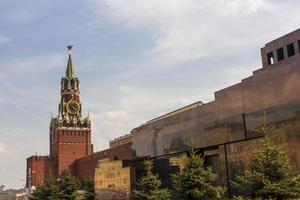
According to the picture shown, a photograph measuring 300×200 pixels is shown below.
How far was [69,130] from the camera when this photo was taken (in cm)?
11188

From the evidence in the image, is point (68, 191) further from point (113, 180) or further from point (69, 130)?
point (69, 130)

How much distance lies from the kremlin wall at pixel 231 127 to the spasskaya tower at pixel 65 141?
67529mm

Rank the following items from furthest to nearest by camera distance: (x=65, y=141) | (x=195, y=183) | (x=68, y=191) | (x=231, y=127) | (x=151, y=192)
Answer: (x=65, y=141)
(x=68, y=191)
(x=231, y=127)
(x=151, y=192)
(x=195, y=183)

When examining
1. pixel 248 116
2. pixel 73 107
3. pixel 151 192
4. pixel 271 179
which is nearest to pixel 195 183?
pixel 151 192

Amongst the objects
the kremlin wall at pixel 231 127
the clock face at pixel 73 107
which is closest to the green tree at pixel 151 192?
the kremlin wall at pixel 231 127

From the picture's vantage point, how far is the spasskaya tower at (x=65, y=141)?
110 meters

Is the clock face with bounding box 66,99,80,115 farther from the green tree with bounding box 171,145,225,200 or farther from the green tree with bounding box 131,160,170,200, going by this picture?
the green tree with bounding box 171,145,225,200

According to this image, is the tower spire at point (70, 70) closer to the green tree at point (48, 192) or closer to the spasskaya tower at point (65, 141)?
the spasskaya tower at point (65, 141)

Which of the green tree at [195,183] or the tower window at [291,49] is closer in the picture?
the green tree at [195,183]

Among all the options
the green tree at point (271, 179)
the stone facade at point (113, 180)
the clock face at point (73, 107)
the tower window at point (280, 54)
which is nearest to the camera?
the green tree at point (271, 179)

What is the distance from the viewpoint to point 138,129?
44.6m

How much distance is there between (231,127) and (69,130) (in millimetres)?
86113

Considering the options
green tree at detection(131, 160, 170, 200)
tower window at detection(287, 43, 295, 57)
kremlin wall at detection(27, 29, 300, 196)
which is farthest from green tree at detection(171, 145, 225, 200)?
tower window at detection(287, 43, 295, 57)

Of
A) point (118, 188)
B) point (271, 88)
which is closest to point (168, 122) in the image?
point (118, 188)
